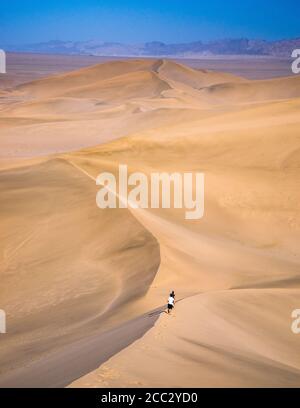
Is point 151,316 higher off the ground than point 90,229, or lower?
lower

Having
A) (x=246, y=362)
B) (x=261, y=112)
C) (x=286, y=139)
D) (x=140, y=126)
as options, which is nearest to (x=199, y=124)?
(x=261, y=112)

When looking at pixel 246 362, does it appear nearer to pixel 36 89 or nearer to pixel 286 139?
pixel 286 139

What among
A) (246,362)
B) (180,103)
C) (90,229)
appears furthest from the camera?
(180,103)

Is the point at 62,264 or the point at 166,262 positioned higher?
the point at 166,262

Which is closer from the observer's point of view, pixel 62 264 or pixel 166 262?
pixel 166 262

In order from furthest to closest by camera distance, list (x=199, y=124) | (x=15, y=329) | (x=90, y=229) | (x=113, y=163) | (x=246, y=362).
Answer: (x=199, y=124) < (x=113, y=163) < (x=90, y=229) < (x=15, y=329) < (x=246, y=362)

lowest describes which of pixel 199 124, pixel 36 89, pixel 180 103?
pixel 199 124

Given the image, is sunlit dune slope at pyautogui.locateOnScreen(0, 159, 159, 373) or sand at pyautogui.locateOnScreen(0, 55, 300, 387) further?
sunlit dune slope at pyautogui.locateOnScreen(0, 159, 159, 373)

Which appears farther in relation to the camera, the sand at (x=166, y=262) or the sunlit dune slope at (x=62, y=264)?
the sunlit dune slope at (x=62, y=264)
